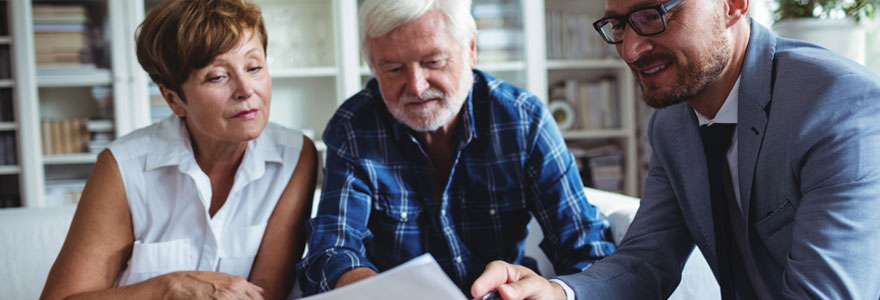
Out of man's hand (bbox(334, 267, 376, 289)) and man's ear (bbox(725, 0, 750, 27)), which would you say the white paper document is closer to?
man's hand (bbox(334, 267, 376, 289))

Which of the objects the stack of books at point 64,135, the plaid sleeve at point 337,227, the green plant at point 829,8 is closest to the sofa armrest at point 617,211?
the plaid sleeve at point 337,227

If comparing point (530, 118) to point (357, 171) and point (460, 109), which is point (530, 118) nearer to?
point (460, 109)

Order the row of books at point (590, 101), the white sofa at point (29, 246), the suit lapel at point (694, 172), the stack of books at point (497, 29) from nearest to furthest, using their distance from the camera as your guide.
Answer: the suit lapel at point (694, 172) → the white sofa at point (29, 246) → the stack of books at point (497, 29) → the row of books at point (590, 101)

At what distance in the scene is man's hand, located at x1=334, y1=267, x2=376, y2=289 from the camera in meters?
1.15

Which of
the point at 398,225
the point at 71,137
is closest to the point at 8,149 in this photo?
the point at 71,137

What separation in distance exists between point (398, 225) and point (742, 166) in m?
0.70

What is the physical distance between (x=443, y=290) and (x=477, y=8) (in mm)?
2781

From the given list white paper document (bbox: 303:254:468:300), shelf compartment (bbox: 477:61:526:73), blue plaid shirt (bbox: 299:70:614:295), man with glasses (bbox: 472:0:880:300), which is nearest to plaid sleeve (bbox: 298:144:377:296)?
blue plaid shirt (bbox: 299:70:614:295)

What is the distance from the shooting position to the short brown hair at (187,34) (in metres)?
1.29

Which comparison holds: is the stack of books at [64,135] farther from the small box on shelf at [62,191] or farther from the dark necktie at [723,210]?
the dark necktie at [723,210]

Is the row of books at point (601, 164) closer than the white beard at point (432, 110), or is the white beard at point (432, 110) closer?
the white beard at point (432, 110)

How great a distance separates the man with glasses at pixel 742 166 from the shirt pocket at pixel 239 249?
A: 65 cm

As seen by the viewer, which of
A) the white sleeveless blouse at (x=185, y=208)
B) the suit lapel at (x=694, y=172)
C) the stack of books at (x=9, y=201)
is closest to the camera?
the suit lapel at (x=694, y=172)

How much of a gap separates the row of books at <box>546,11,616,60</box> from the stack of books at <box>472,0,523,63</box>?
0.59ft
